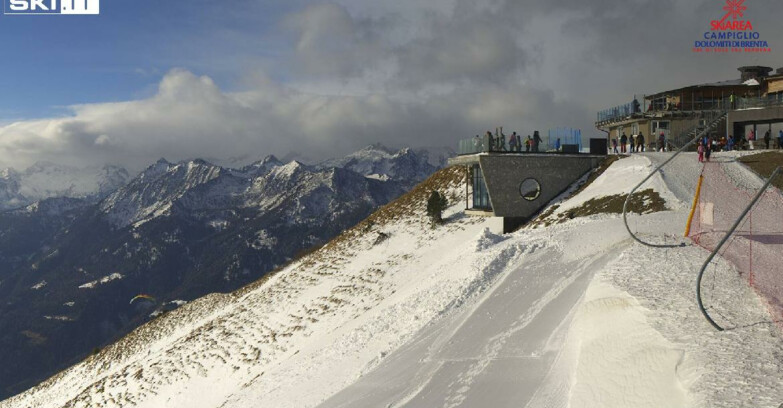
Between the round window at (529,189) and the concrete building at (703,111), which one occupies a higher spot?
the concrete building at (703,111)

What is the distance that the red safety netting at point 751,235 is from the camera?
13.6m

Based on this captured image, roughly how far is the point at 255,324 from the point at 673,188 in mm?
26758

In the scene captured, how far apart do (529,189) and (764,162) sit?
559 inches

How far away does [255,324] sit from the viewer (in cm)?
3703

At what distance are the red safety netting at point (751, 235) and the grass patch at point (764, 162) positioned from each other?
1454 cm

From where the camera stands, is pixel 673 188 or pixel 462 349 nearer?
→ pixel 462 349

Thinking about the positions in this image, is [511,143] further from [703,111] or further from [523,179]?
[703,111]

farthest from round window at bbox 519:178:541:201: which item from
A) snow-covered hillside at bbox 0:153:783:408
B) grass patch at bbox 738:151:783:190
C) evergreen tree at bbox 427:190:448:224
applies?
grass patch at bbox 738:151:783:190

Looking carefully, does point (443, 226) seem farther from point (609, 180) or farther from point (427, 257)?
point (609, 180)

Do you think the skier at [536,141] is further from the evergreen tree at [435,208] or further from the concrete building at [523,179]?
the evergreen tree at [435,208]

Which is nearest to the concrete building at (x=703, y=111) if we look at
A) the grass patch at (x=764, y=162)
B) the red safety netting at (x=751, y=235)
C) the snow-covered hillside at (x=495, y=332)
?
the grass patch at (x=764, y=162)

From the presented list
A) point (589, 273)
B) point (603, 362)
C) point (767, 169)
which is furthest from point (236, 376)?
point (767, 169)

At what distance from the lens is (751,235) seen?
15.0m

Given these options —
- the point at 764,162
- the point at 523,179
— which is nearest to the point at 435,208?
the point at 523,179
